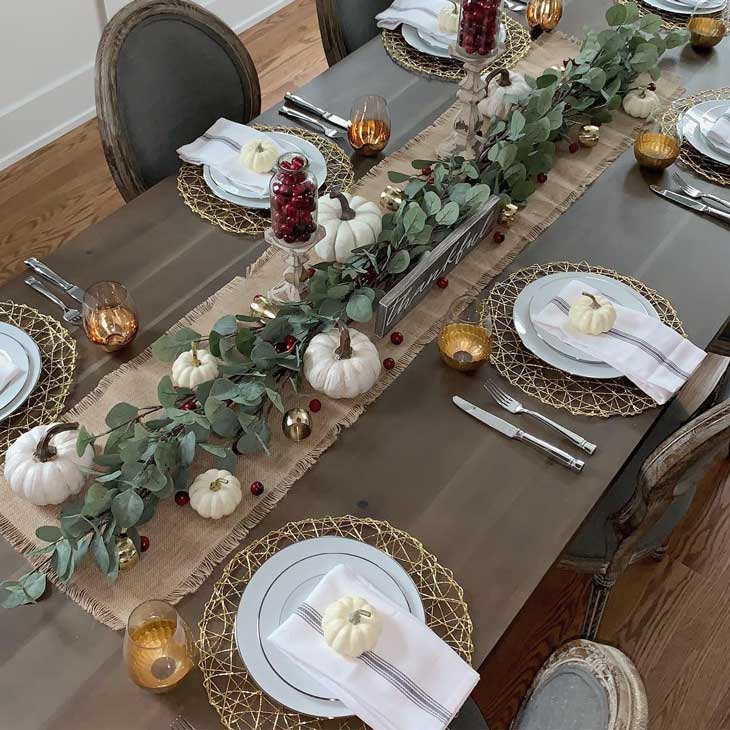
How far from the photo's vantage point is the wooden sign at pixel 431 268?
1146 mm

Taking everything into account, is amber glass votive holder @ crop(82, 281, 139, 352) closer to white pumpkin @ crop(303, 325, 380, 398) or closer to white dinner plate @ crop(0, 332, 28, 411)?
white dinner plate @ crop(0, 332, 28, 411)

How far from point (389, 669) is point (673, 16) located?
1.64m

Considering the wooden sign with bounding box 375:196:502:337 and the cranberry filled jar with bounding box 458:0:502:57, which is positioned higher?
the cranberry filled jar with bounding box 458:0:502:57

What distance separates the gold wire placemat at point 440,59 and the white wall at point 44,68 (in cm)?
132

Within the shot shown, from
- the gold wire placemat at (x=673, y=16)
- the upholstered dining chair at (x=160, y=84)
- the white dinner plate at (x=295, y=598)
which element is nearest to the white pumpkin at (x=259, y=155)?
the upholstered dining chair at (x=160, y=84)

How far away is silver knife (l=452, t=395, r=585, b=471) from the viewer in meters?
1.07

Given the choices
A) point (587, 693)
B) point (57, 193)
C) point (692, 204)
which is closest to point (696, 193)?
point (692, 204)

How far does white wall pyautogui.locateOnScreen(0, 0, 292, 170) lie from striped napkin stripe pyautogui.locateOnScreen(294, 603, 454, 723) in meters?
2.23

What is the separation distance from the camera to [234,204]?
1.38 m

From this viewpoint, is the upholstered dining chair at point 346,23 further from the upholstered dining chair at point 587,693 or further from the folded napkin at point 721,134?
the upholstered dining chair at point 587,693

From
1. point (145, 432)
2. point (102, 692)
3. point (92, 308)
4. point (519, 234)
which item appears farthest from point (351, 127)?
point (102, 692)

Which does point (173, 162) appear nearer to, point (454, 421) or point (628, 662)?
point (454, 421)

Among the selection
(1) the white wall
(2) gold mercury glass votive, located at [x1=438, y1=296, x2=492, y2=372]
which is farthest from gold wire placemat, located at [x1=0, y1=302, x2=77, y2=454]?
(1) the white wall

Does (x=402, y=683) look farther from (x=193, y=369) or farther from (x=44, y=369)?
(x=44, y=369)
